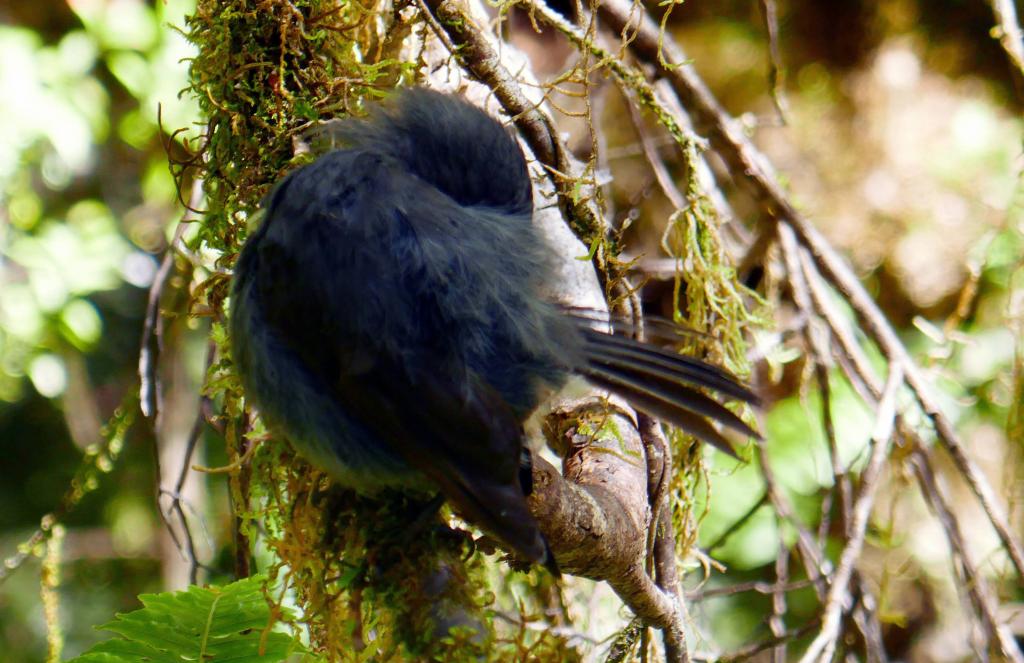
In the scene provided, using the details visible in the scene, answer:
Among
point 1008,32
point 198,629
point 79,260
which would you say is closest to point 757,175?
point 1008,32

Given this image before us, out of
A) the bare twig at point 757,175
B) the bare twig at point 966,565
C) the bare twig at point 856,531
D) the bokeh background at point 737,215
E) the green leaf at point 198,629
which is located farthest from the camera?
the bokeh background at point 737,215

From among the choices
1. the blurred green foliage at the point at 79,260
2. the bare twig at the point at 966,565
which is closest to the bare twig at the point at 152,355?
the blurred green foliage at the point at 79,260

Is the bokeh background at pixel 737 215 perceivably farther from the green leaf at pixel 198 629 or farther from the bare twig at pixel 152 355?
the green leaf at pixel 198 629

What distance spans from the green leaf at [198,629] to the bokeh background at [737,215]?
2.59 m

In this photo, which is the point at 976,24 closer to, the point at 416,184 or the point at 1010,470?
the point at 1010,470

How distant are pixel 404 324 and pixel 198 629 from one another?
94cm

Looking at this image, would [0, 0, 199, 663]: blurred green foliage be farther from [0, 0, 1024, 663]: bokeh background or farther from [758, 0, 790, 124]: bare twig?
[758, 0, 790, 124]: bare twig

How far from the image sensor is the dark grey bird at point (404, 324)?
7.50 feet

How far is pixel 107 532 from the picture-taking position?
7465mm

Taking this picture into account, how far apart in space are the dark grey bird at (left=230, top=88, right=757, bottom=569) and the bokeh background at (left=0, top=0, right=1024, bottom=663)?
262 centimetres

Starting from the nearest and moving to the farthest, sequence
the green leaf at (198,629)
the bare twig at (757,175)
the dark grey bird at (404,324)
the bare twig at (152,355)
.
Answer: the dark grey bird at (404,324) → the green leaf at (198,629) → the bare twig at (152,355) → the bare twig at (757,175)

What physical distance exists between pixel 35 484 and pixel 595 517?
622 centimetres

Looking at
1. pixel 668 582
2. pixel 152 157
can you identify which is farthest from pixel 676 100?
pixel 152 157

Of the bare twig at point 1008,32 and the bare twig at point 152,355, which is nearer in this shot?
the bare twig at point 152,355
